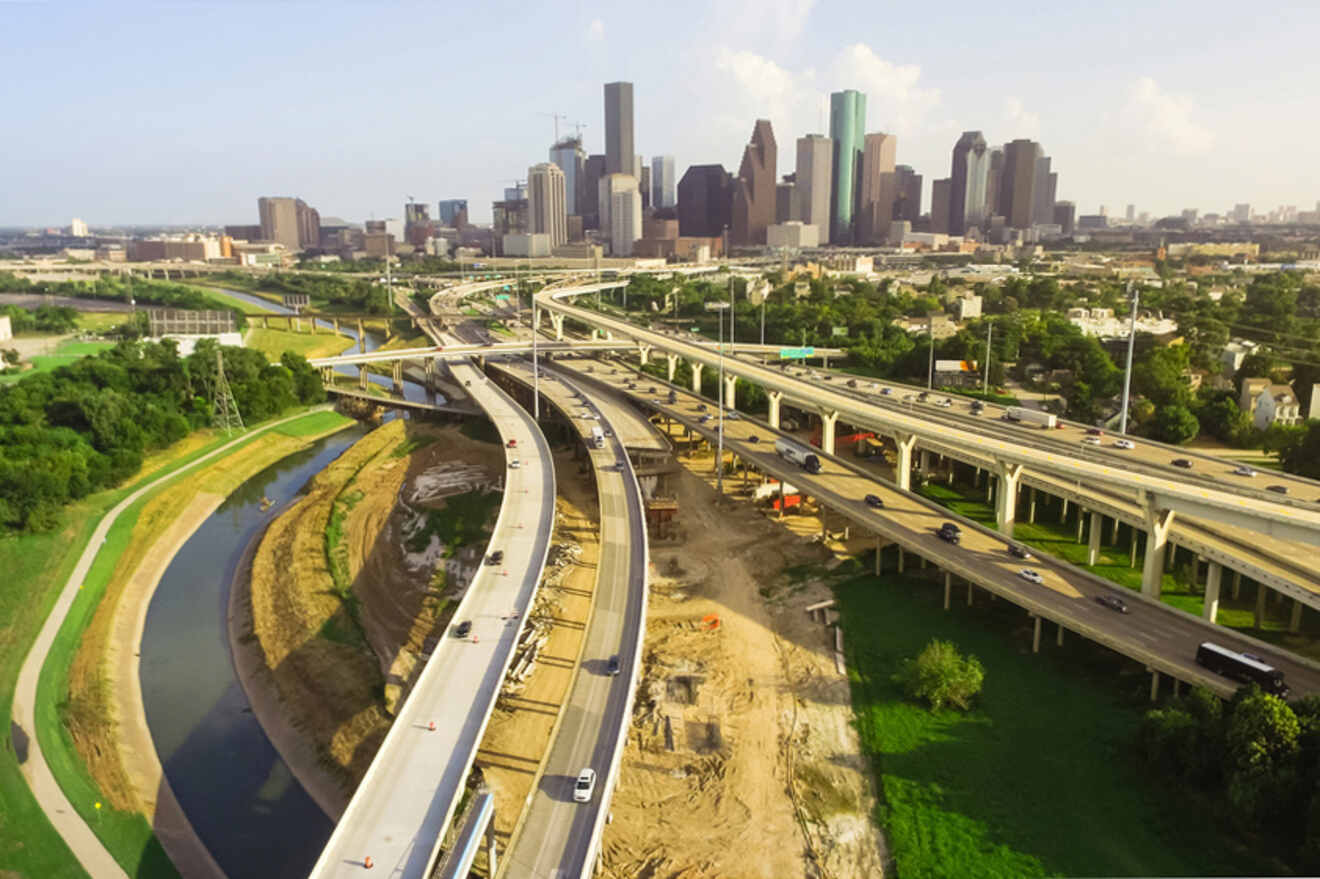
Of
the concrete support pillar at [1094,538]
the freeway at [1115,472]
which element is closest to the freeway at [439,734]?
the freeway at [1115,472]

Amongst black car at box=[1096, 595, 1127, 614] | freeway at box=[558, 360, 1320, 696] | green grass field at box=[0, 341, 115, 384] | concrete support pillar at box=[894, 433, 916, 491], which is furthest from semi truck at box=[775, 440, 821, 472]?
green grass field at box=[0, 341, 115, 384]

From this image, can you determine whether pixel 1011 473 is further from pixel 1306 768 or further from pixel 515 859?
pixel 515 859

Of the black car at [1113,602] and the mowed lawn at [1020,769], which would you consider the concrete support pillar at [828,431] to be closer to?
the mowed lawn at [1020,769]

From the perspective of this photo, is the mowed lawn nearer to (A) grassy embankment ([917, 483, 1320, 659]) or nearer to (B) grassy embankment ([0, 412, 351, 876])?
(A) grassy embankment ([917, 483, 1320, 659])

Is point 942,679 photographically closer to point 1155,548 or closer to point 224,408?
point 1155,548

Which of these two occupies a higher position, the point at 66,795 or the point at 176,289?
the point at 176,289

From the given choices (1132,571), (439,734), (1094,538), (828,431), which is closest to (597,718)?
(439,734)

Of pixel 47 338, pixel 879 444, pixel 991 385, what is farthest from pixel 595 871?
pixel 47 338

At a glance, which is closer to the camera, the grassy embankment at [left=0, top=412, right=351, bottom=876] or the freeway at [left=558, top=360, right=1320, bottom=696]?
the grassy embankment at [left=0, top=412, right=351, bottom=876]
